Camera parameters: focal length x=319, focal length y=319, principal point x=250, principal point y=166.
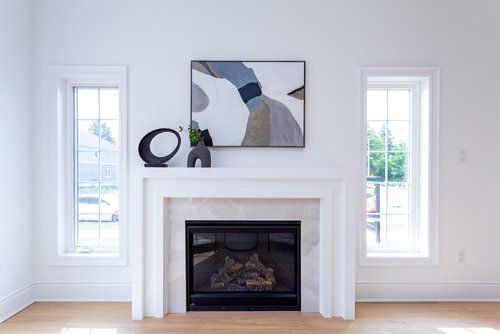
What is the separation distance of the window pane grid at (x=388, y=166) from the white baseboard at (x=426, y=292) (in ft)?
1.34

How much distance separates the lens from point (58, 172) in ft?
9.45

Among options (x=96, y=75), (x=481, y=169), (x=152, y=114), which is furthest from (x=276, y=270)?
(x=96, y=75)

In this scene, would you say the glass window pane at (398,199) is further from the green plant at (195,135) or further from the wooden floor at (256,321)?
the green plant at (195,135)

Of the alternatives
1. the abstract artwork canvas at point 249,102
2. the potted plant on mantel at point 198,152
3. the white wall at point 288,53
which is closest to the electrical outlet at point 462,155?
the white wall at point 288,53

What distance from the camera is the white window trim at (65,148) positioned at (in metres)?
2.84

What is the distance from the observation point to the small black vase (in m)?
2.62

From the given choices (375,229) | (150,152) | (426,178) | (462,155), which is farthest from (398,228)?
(150,152)

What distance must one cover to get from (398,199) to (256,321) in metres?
1.74

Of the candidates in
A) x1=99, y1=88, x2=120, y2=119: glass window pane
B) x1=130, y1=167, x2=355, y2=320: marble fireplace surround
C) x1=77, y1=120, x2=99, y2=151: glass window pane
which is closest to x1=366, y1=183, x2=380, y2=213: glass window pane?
x1=130, y1=167, x2=355, y2=320: marble fireplace surround

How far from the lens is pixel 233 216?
8.70 feet

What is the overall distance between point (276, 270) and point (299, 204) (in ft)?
2.01

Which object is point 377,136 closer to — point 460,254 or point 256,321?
point 460,254

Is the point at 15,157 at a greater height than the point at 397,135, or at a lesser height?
lesser

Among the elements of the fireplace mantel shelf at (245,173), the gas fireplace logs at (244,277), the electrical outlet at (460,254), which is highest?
the fireplace mantel shelf at (245,173)
